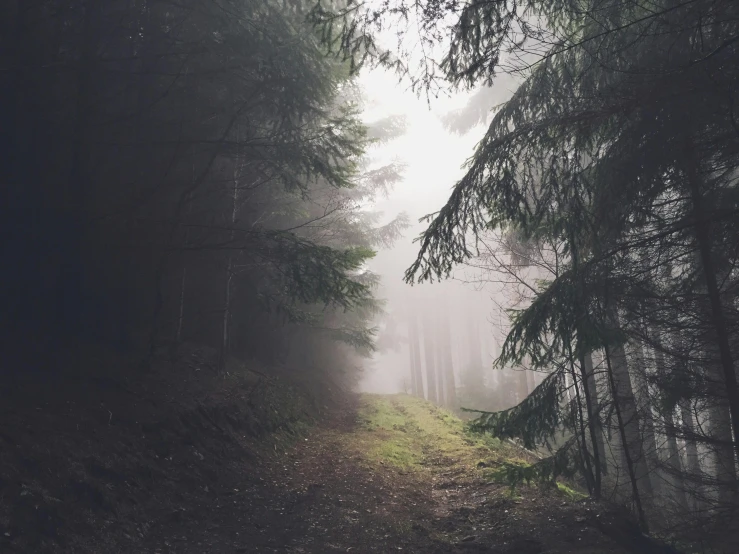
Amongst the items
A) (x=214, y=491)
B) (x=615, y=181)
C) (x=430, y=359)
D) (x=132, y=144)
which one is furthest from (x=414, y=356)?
(x=615, y=181)

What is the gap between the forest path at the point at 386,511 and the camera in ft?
17.8

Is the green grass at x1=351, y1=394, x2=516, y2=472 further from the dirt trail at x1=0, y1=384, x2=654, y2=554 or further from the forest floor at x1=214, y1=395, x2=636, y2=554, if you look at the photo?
the dirt trail at x1=0, y1=384, x2=654, y2=554

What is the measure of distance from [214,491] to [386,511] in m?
2.66

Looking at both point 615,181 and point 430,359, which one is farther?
point 430,359

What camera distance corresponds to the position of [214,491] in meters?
6.57

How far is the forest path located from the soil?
3 centimetres

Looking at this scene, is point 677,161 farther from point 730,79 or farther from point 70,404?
point 70,404

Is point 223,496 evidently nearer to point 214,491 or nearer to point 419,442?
point 214,491

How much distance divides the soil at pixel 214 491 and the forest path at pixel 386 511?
3 cm

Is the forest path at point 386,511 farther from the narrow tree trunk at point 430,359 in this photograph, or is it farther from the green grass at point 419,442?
the narrow tree trunk at point 430,359

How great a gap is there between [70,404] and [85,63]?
5.17 meters

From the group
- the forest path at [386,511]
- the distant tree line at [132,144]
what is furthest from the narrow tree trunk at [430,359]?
the distant tree line at [132,144]

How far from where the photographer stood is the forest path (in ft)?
17.8

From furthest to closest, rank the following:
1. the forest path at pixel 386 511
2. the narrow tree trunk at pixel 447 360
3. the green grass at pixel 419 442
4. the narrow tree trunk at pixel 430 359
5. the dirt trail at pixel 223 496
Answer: the narrow tree trunk at pixel 430 359 → the narrow tree trunk at pixel 447 360 → the green grass at pixel 419 442 → the forest path at pixel 386 511 → the dirt trail at pixel 223 496
